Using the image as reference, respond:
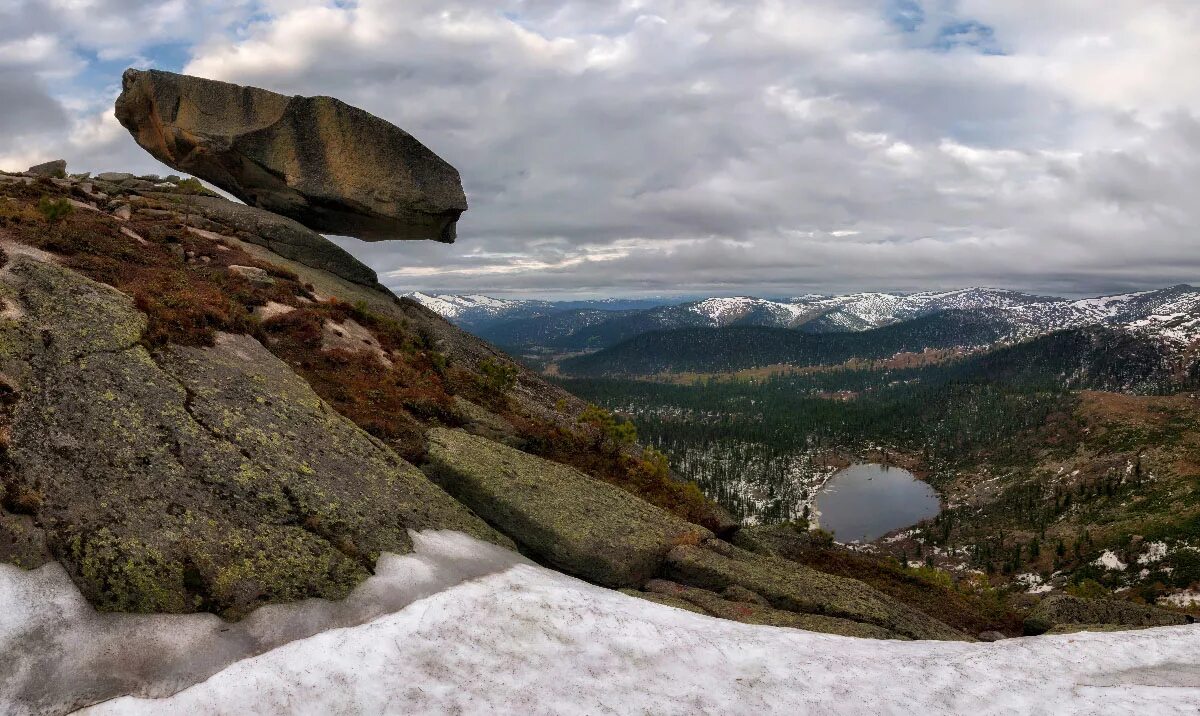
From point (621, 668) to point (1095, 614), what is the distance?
60.0ft

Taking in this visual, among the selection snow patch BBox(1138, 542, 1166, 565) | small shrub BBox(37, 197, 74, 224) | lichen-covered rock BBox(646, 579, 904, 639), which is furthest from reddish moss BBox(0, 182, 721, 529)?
snow patch BBox(1138, 542, 1166, 565)

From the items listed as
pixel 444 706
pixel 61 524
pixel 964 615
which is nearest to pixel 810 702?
pixel 444 706

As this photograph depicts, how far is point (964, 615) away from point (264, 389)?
84.9 ft

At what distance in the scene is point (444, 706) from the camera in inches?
356

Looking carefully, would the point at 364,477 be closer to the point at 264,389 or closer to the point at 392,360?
the point at 264,389

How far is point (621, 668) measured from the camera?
35.1 feet

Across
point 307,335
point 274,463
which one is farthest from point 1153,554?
point 274,463

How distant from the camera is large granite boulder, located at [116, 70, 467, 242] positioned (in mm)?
41906

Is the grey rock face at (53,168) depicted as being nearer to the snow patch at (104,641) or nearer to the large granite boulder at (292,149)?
the large granite boulder at (292,149)

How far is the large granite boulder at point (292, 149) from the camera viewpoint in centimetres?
4191

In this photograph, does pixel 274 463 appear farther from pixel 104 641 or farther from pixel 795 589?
pixel 795 589

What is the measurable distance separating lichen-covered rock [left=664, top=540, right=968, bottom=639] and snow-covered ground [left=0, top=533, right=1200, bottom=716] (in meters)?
2.59

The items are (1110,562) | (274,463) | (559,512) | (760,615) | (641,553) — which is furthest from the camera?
(1110,562)

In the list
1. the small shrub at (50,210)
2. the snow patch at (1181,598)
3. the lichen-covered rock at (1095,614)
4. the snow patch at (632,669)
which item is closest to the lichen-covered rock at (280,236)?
the small shrub at (50,210)
